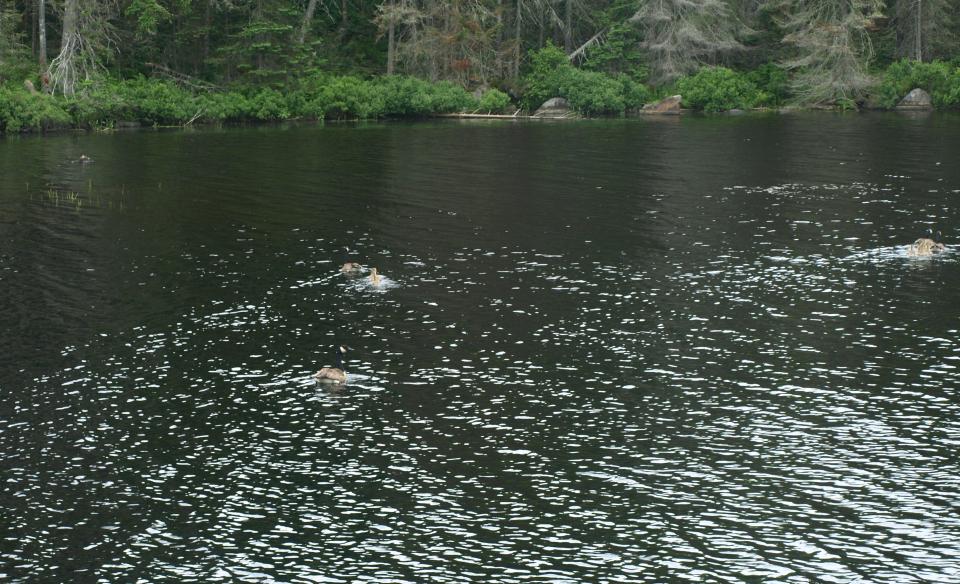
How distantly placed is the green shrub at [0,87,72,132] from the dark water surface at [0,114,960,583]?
25205 millimetres

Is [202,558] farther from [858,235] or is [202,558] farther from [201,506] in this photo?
[858,235]

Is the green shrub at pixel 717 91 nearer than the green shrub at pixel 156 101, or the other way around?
the green shrub at pixel 156 101

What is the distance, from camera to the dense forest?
80625mm

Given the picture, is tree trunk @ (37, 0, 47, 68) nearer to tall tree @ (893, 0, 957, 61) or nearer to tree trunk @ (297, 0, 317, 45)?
tree trunk @ (297, 0, 317, 45)

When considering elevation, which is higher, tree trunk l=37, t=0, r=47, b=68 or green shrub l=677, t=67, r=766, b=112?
tree trunk l=37, t=0, r=47, b=68

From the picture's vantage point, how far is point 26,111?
72.6 m

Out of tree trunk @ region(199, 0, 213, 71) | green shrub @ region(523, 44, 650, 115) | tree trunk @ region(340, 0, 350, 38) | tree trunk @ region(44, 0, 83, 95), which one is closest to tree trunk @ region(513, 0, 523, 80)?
green shrub @ region(523, 44, 650, 115)

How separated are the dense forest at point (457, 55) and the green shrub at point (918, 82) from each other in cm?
15

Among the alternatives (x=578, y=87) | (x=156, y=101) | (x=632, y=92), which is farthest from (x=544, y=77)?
(x=156, y=101)

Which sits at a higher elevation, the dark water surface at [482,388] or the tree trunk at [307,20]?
the tree trunk at [307,20]

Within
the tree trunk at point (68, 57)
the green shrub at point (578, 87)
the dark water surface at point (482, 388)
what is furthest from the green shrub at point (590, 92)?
the dark water surface at point (482, 388)

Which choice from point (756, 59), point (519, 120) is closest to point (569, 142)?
point (519, 120)

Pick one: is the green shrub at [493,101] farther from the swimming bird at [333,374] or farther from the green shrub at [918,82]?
the swimming bird at [333,374]

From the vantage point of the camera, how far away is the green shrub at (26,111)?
7219 cm
